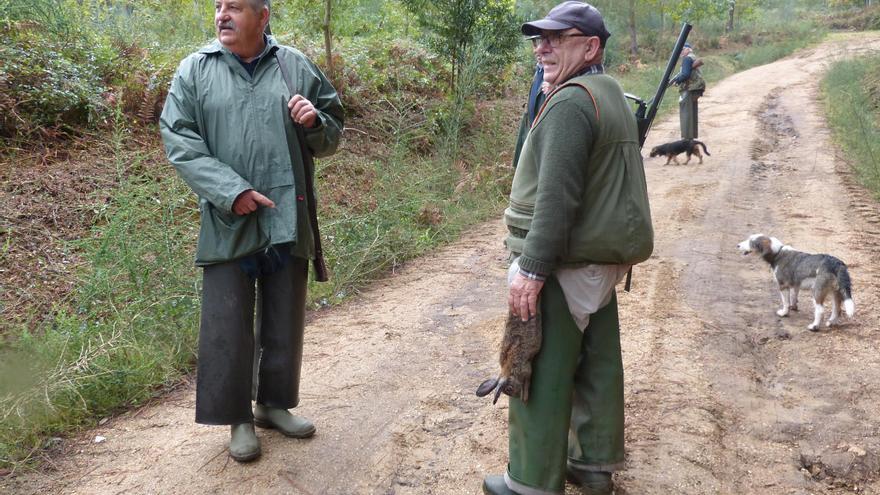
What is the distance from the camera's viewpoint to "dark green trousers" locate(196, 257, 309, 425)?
11.3 feet

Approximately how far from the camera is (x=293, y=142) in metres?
3.44

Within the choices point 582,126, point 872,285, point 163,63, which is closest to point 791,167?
Answer: point 872,285

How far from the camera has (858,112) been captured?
45.3 feet

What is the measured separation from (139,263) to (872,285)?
590 centimetres

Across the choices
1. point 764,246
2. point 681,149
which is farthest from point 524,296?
point 681,149

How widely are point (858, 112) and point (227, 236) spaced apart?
13.9m

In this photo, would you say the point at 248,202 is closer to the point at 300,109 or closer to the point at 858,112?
the point at 300,109

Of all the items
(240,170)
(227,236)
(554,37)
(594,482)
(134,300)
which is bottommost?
(594,482)

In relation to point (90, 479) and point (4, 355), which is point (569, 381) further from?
point (4, 355)

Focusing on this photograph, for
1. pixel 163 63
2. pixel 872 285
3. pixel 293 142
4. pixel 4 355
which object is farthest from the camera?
pixel 163 63

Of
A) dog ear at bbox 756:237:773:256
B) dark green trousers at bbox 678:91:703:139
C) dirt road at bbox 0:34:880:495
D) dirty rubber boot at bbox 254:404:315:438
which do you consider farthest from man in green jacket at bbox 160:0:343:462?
dark green trousers at bbox 678:91:703:139

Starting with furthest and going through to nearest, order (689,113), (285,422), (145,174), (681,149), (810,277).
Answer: (689,113) → (681,149) → (145,174) → (810,277) → (285,422)

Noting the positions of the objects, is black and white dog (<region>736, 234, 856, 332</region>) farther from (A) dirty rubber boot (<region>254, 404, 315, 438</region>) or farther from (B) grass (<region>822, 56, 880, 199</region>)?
(B) grass (<region>822, 56, 880, 199</region>)

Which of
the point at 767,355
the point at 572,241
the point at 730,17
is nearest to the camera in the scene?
the point at 572,241
